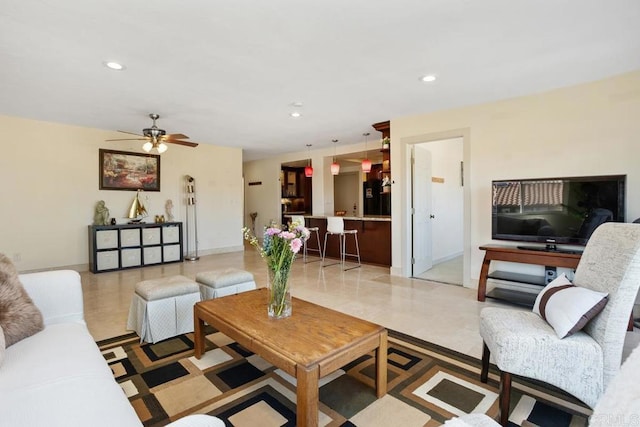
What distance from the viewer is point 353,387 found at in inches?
80.0

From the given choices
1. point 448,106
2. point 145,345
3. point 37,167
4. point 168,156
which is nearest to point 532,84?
point 448,106

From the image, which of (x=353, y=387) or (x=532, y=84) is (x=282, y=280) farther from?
(x=532, y=84)

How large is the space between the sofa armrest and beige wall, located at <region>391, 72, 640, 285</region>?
4.12 m

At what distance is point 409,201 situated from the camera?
498cm

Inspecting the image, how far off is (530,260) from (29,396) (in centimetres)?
410

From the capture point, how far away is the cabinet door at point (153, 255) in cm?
592

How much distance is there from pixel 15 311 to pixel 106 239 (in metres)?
4.32

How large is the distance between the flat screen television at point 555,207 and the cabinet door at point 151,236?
222 inches

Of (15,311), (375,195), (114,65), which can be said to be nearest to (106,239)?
(114,65)

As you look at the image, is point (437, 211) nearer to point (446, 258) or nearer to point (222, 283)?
point (446, 258)

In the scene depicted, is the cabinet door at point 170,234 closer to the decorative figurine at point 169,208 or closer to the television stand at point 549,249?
the decorative figurine at point 169,208

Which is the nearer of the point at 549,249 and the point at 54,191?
the point at 549,249

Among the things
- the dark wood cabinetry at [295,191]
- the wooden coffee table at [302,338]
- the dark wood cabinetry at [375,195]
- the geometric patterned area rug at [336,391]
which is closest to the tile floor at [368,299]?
the geometric patterned area rug at [336,391]

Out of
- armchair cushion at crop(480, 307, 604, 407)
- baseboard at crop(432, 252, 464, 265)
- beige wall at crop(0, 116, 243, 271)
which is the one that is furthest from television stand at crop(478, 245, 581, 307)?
beige wall at crop(0, 116, 243, 271)
